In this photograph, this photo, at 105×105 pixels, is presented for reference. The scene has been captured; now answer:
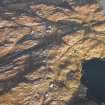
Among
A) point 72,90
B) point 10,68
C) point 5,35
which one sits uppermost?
→ point 5,35

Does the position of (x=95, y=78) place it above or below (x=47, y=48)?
below

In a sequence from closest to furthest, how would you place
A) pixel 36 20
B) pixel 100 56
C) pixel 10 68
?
1. pixel 10 68
2. pixel 100 56
3. pixel 36 20

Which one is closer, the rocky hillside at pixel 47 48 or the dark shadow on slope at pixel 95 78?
the rocky hillside at pixel 47 48

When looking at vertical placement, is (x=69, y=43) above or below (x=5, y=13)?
below

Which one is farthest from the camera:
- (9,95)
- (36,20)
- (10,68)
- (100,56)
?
(36,20)

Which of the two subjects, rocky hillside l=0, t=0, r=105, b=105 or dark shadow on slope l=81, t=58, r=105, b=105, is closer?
rocky hillside l=0, t=0, r=105, b=105

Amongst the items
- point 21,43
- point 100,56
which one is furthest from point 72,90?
point 21,43

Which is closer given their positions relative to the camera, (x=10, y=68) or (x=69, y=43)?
(x=10, y=68)

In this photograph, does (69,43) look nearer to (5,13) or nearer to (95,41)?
(95,41)
